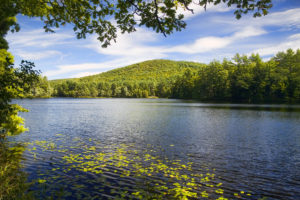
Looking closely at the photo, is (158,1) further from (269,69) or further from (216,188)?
(269,69)

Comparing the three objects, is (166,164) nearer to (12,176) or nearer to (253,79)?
(12,176)

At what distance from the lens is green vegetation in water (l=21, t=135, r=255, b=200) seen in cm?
968

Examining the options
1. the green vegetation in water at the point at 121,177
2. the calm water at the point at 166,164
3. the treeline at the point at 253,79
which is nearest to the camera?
the green vegetation in water at the point at 121,177

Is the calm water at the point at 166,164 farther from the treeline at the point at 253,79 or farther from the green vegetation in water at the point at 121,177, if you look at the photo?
the treeline at the point at 253,79

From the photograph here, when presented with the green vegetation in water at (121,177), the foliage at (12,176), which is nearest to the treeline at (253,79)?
the green vegetation in water at (121,177)

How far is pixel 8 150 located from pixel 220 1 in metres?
18.6

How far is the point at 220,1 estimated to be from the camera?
6.25 metres

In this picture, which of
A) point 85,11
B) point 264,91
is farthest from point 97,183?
point 264,91

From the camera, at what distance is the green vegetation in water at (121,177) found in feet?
31.8

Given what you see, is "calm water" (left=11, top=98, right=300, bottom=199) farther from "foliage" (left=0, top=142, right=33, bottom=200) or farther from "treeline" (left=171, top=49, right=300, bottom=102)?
"treeline" (left=171, top=49, right=300, bottom=102)

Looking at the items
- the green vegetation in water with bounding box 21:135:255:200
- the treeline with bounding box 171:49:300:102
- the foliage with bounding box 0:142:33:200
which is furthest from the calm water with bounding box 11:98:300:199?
the treeline with bounding box 171:49:300:102

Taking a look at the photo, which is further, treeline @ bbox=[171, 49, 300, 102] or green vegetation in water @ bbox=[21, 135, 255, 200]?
treeline @ bbox=[171, 49, 300, 102]

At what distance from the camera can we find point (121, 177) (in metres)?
11.7

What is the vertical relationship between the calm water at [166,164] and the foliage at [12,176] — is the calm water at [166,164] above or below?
below
